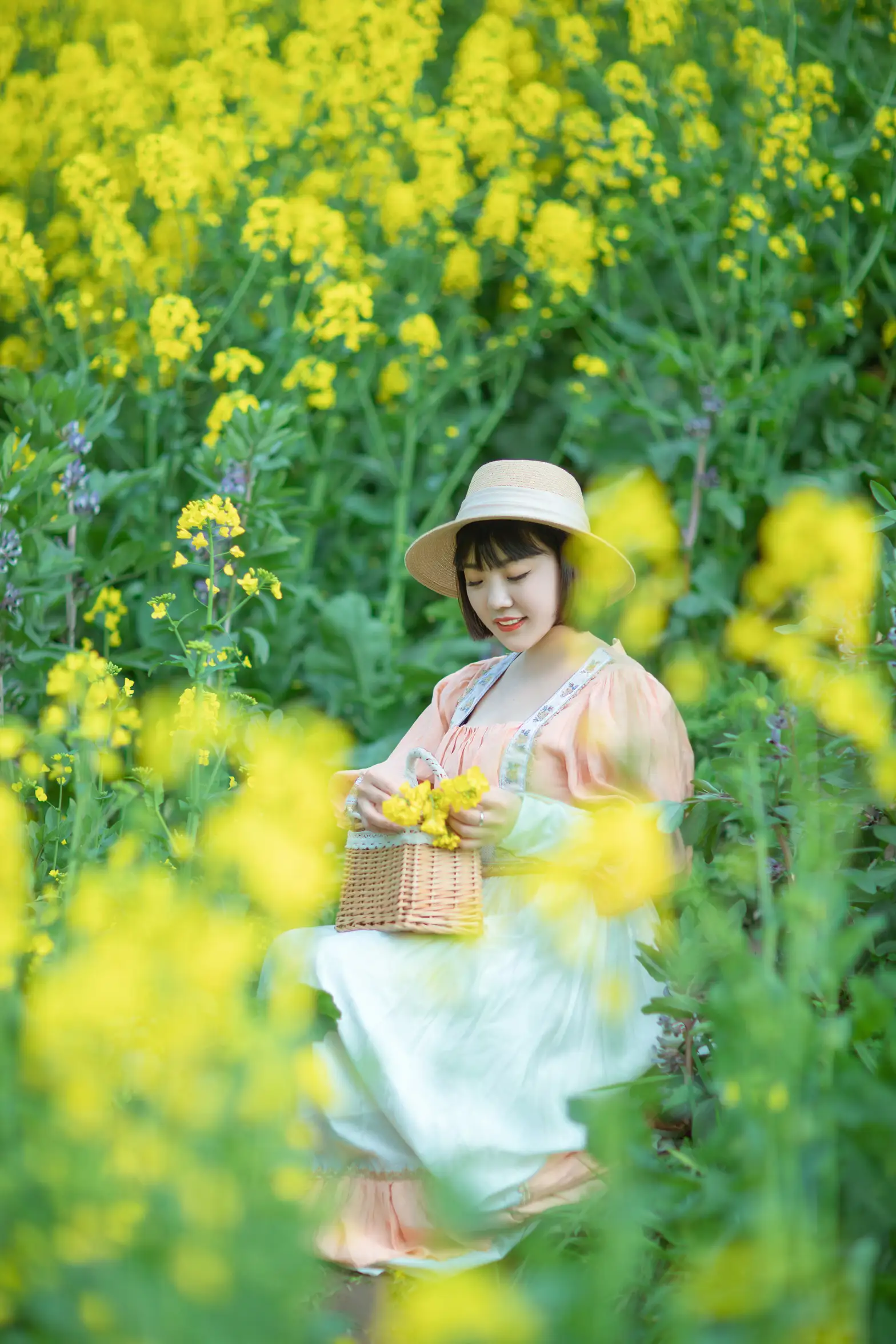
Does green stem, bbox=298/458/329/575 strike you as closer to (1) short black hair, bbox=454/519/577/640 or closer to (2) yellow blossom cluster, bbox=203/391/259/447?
(2) yellow blossom cluster, bbox=203/391/259/447

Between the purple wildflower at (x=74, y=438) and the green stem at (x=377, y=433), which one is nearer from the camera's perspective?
the purple wildflower at (x=74, y=438)

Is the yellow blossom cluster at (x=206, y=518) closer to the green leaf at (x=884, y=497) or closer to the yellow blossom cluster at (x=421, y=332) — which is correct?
the green leaf at (x=884, y=497)

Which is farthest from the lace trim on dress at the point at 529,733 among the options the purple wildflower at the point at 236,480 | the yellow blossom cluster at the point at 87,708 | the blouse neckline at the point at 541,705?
the purple wildflower at the point at 236,480

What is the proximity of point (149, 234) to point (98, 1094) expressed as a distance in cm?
345

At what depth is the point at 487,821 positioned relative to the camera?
1.95 metres

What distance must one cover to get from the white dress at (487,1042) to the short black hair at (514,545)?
10.4 inches

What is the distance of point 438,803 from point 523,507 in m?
0.52

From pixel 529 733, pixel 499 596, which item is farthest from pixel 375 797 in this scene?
pixel 499 596

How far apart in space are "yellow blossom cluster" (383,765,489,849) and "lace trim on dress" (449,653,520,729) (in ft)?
1.13

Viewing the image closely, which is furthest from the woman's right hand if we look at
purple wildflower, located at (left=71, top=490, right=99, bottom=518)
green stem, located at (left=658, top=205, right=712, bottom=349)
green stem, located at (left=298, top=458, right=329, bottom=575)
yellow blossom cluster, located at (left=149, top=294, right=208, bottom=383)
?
green stem, located at (left=658, top=205, right=712, bottom=349)

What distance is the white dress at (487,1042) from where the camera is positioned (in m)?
1.78

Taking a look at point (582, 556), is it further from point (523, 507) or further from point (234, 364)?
point (234, 364)

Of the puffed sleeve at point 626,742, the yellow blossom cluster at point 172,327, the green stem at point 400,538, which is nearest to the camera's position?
the puffed sleeve at point 626,742

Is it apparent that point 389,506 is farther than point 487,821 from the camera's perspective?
Yes
